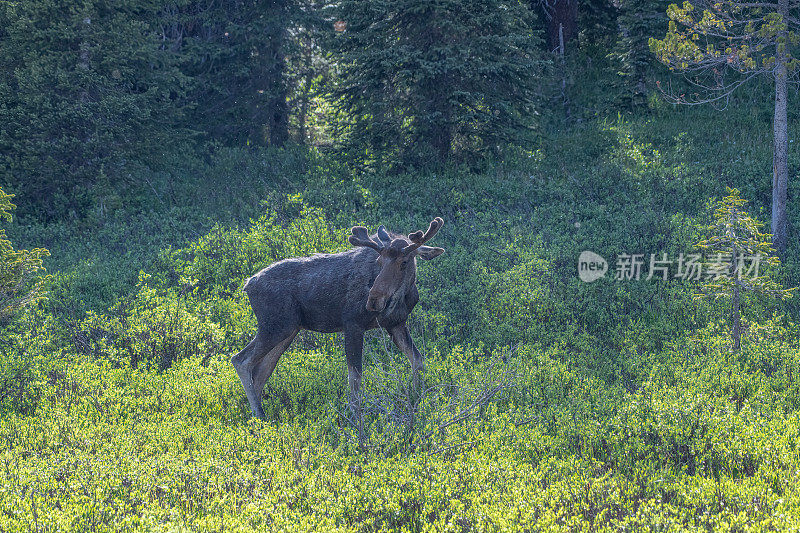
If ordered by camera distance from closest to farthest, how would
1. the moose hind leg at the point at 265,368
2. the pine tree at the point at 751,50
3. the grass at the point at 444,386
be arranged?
the grass at the point at 444,386 → the moose hind leg at the point at 265,368 → the pine tree at the point at 751,50

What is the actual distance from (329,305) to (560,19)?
73.1 ft

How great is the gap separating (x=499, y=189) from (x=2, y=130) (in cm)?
1418

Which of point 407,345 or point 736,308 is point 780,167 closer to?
point 736,308

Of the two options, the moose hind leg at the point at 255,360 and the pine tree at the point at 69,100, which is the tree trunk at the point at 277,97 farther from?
the moose hind leg at the point at 255,360

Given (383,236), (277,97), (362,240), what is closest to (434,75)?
(277,97)

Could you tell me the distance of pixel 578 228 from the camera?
14.9m

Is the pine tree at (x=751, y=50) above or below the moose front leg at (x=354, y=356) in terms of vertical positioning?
above

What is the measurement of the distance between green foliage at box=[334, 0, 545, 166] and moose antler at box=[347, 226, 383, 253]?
11.1m

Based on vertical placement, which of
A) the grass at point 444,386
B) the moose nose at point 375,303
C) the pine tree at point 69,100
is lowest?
the grass at point 444,386

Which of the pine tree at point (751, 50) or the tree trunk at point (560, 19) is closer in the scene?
the pine tree at point (751, 50)

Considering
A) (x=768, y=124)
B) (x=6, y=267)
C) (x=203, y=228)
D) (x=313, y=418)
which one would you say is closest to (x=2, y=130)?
(x=203, y=228)

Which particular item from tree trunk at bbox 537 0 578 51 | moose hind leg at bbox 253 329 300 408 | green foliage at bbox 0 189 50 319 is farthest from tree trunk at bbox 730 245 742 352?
tree trunk at bbox 537 0 578 51

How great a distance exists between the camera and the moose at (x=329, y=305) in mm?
8023

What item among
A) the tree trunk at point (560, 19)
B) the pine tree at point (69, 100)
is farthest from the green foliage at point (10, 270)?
the tree trunk at point (560, 19)
